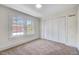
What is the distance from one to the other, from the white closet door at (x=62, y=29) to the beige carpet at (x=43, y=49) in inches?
4.1

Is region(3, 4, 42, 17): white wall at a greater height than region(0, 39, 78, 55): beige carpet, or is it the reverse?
region(3, 4, 42, 17): white wall

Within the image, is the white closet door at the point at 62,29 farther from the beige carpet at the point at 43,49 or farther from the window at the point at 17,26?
the window at the point at 17,26

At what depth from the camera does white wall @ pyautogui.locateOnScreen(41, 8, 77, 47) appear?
1.46 meters

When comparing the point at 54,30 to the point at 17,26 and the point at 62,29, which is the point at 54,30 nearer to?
the point at 62,29

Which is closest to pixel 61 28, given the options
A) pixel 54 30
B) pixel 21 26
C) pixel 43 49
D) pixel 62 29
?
pixel 62 29

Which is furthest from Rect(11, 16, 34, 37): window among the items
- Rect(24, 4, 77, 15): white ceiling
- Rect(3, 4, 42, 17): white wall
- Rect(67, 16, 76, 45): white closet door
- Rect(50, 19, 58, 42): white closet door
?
Rect(67, 16, 76, 45): white closet door

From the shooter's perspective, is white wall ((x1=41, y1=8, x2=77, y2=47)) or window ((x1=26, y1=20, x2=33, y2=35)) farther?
window ((x1=26, y1=20, x2=33, y2=35))

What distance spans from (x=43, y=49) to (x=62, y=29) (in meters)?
0.49

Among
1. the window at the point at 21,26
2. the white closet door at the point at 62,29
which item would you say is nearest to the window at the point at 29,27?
the window at the point at 21,26

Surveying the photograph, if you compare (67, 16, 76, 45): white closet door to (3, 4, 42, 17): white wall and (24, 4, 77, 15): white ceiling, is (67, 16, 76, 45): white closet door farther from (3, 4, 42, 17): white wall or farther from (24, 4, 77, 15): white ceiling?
(3, 4, 42, 17): white wall

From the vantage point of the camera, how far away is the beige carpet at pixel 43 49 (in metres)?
1.45
